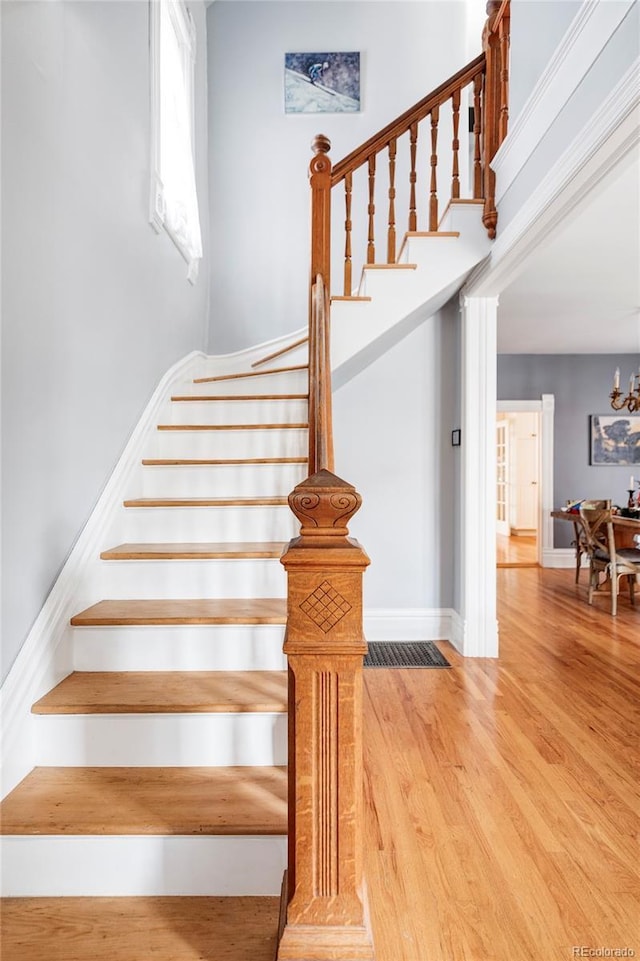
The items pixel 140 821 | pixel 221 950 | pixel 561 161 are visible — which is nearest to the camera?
pixel 221 950

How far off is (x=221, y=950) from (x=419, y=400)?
304 cm

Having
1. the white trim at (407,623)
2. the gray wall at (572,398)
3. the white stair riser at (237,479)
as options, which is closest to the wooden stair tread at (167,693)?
the white stair riser at (237,479)

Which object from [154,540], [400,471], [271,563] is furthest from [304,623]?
[400,471]

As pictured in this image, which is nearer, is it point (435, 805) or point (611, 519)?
point (435, 805)

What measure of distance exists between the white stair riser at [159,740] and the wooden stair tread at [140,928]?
0.31 m

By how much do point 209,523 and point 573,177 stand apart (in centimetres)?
184

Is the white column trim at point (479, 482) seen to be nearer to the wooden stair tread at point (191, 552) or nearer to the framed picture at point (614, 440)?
the wooden stair tread at point (191, 552)

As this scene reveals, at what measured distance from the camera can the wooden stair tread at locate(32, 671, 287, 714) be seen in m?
1.49

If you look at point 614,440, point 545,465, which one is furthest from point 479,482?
point 614,440

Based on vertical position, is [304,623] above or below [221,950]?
above

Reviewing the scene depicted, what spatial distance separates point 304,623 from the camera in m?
0.94

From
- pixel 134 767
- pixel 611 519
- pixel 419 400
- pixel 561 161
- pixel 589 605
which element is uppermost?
pixel 561 161

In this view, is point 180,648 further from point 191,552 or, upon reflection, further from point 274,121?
point 274,121

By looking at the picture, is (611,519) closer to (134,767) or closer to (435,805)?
(435,805)
